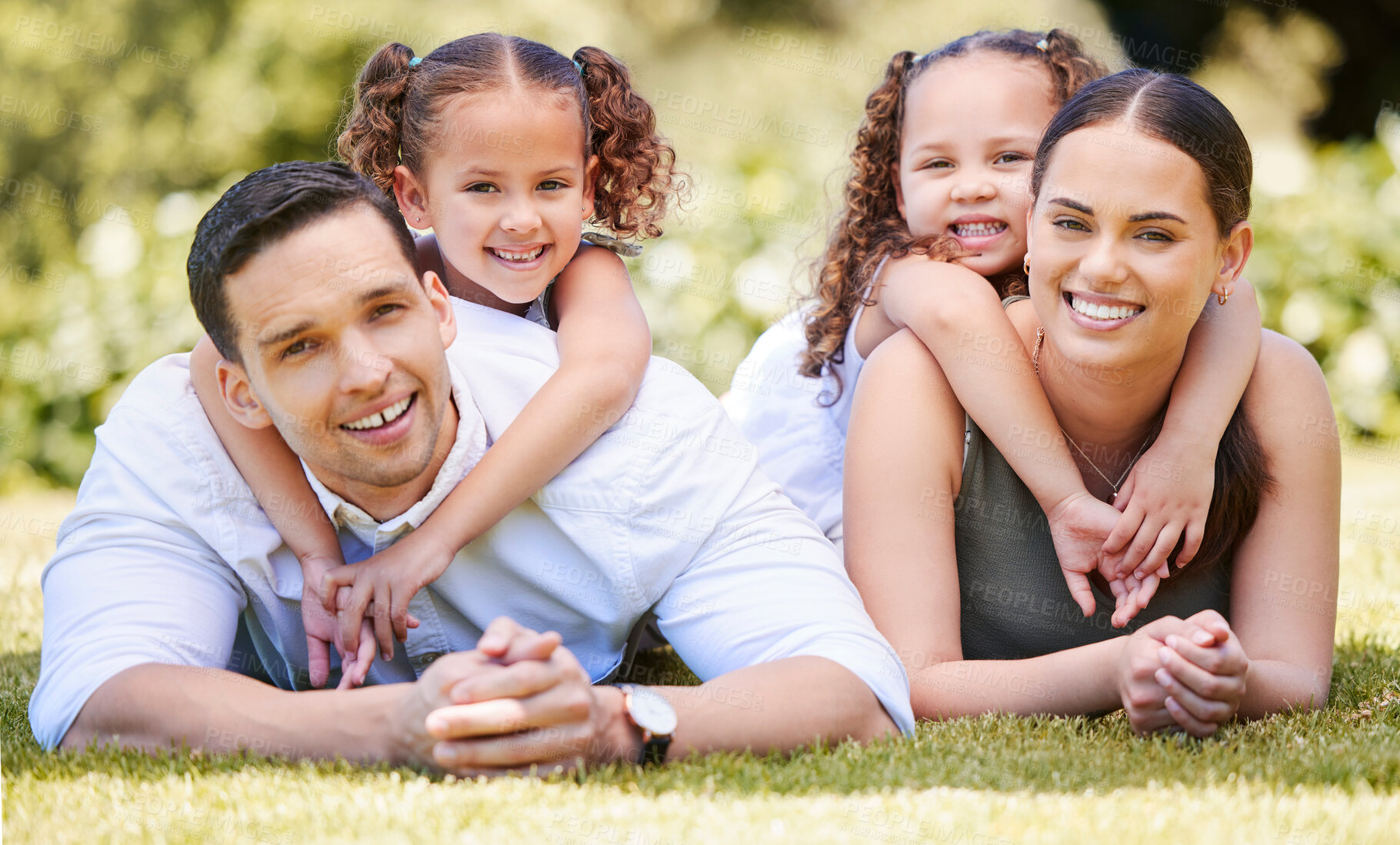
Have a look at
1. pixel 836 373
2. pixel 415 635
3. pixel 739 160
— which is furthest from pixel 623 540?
pixel 739 160

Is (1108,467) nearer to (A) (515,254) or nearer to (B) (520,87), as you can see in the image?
(A) (515,254)

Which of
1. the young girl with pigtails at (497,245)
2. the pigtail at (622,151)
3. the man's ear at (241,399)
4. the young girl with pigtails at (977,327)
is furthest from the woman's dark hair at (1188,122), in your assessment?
the man's ear at (241,399)

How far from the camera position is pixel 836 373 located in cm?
420

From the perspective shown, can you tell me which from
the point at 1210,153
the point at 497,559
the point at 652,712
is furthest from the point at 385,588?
the point at 1210,153

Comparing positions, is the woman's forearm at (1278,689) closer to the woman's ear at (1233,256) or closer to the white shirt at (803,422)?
the woman's ear at (1233,256)

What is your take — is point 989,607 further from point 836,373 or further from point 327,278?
point 327,278

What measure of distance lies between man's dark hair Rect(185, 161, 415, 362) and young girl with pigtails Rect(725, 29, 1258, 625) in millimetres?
1590

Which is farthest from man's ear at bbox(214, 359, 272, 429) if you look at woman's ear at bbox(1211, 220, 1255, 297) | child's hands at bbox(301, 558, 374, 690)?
woman's ear at bbox(1211, 220, 1255, 297)

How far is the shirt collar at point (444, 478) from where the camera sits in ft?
9.63

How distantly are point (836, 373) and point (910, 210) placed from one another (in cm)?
59

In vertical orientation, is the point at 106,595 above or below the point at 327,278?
below

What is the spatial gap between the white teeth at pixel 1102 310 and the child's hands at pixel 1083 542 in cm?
45

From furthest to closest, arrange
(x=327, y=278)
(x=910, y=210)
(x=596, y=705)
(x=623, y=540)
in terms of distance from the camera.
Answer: (x=910, y=210)
(x=623, y=540)
(x=327, y=278)
(x=596, y=705)

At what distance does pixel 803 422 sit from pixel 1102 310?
1.36 m
